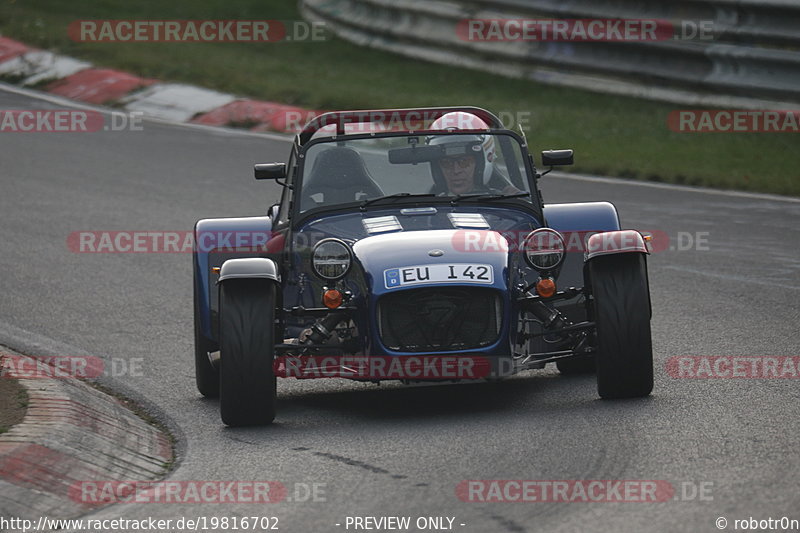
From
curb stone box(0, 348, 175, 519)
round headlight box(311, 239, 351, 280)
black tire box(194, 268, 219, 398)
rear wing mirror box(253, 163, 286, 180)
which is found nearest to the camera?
curb stone box(0, 348, 175, 519)

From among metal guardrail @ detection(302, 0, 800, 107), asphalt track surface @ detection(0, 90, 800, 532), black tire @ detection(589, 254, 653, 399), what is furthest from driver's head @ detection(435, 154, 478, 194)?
metal guardrail @ detection(302, 0, 800, 107)

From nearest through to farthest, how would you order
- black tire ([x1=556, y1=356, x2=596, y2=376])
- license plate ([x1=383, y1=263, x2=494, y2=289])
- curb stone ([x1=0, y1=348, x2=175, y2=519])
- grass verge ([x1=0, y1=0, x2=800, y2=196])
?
curb stone ([x1=0, y1=348, x2=175, y2=519]) → license plate ([x1=383, y1=263, x2=494, y2=289]) → black tire ([x1=556, y1=356, x2=596, y2=376]) → grass verge ([x1=0, y1=0, x2=800, y2=196])

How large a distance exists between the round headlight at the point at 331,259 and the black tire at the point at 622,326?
1289mm

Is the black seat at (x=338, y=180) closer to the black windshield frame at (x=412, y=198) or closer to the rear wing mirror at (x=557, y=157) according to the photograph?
the black windshield frame at (x=412, y=198)

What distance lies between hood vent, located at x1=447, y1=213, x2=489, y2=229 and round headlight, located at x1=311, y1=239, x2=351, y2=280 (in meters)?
0.81

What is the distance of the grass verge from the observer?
1605 centimetres

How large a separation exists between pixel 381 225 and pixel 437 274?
0.97 metres

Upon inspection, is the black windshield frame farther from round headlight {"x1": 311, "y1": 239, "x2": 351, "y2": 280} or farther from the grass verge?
the grass verge

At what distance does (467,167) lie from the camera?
901 centimetres

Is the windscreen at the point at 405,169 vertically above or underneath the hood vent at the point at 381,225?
above

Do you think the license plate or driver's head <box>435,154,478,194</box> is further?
driver's head <box>435,154,478,194</box>

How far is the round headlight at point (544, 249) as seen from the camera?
782cm

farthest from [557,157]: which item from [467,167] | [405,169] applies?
[405,169]

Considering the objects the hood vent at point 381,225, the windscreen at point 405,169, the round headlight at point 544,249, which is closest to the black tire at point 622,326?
the round headlight at point 544,249
